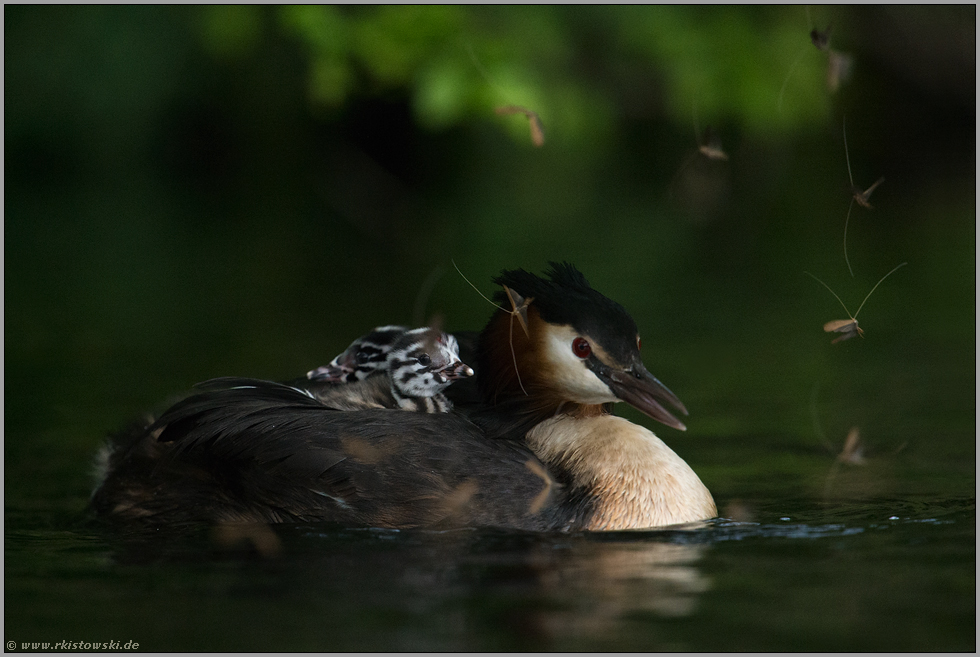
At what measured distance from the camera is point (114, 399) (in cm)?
812

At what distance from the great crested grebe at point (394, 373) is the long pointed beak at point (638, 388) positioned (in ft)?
2.26

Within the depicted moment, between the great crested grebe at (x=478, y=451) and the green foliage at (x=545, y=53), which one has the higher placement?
the green foliage at (x=545, y=53)

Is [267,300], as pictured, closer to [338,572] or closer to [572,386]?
[572,386]

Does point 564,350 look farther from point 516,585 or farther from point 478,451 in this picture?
point 516,585

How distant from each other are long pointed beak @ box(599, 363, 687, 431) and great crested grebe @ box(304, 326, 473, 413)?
27.2 inches

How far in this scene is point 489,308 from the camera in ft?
36.3

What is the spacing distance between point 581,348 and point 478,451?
0.59 meters

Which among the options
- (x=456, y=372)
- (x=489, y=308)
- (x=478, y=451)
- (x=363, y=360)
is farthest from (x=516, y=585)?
(x=489, y=308)

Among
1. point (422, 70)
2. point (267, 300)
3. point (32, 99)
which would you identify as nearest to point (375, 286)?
point (267, 300)

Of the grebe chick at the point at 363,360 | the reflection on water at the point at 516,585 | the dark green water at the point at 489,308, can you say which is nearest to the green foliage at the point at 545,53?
the dark green water at the point at 489,308

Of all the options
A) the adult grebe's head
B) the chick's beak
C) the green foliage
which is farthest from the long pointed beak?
the green foliage

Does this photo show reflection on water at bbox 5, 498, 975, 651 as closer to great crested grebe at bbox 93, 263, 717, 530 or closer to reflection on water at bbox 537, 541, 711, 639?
reflection on water at bbox 537, 541, 711, 639

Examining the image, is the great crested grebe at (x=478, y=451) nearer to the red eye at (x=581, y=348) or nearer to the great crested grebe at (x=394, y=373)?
the red eye at (x=581, y=348)

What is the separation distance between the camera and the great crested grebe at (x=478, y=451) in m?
5.44
